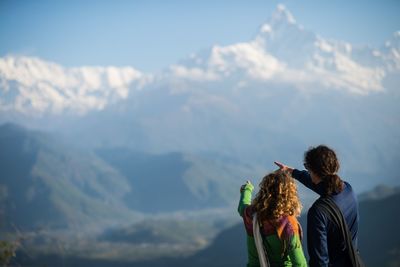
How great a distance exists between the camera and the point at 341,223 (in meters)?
7.99

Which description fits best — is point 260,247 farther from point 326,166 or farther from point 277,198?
point 326,166

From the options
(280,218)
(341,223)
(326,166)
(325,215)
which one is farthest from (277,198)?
(341,223)

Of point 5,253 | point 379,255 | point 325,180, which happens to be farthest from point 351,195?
point 379,255

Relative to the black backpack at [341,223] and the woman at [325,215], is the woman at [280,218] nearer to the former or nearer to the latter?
the woman at [325,215]

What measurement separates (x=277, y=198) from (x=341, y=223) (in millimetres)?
1004

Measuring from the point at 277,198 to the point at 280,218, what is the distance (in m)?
0.31

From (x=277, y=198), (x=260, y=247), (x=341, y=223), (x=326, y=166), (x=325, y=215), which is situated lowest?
(x=260, y=247)

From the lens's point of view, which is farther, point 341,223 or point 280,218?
point 280,218

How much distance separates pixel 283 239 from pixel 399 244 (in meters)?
208

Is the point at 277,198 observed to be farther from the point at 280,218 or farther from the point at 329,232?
the point at 329,232

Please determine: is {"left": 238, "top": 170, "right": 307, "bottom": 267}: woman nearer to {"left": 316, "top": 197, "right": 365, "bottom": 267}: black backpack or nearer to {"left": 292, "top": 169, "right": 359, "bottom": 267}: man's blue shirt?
{"left": 292, "top": 169, "right": 359, "bottom": 267}: man's blue shirt

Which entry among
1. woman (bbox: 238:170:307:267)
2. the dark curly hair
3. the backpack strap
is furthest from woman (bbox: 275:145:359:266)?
the backpack strap

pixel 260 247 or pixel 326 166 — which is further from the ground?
pixel 326 166

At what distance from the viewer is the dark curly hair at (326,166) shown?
324 inches
